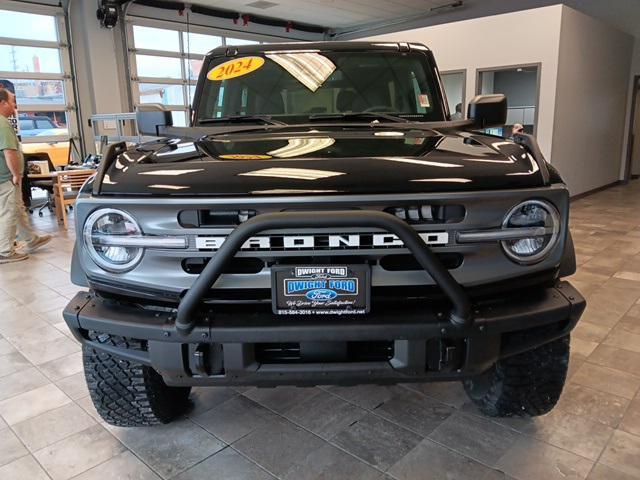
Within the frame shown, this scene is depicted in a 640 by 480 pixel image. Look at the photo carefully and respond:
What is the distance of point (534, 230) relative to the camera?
1.51 meters

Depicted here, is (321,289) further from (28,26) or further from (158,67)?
(158,67)

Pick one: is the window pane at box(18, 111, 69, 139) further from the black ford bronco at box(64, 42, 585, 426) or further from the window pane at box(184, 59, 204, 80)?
the black ford bronco at box(64, 42, 585, 426)

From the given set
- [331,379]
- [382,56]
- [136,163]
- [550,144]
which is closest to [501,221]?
[331,379]

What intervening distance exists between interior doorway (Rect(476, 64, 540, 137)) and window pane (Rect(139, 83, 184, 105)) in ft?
23.5

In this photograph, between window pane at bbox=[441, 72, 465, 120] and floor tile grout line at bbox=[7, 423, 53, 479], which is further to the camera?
window pane at bbox=[441, 72, 465, 120]

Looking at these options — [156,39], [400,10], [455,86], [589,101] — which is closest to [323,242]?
[455,86]

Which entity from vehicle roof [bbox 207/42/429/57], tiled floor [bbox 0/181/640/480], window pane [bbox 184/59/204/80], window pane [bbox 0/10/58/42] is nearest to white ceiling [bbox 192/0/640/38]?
window pane [bbox 184/59/204/80]

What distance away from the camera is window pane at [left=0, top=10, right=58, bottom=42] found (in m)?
9.67

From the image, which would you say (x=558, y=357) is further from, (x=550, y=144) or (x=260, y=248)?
(x=550, y=144)

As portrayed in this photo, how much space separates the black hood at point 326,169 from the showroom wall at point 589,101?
7049 mm

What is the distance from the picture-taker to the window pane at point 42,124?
402 inches

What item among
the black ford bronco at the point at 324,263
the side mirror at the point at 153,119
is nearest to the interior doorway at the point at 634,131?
the black ford bronco at the point at 324,263

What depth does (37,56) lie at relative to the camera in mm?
10203

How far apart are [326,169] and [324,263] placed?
27cm
